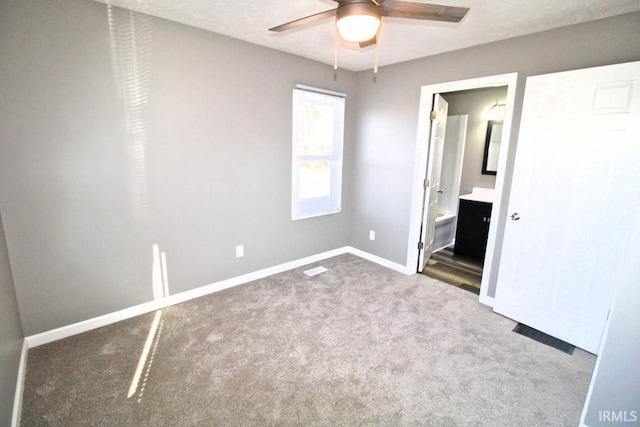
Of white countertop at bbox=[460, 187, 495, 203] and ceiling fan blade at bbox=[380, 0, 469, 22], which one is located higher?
ceiling fan blade at bbox=[380, 0, 469, 22]

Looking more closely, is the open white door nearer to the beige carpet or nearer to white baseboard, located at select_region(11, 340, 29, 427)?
the beige carpet

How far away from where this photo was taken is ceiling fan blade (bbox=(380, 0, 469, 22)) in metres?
1.43

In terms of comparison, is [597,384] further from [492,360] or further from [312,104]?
[312,104]

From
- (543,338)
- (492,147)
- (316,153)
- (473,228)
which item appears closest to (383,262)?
(473,228)

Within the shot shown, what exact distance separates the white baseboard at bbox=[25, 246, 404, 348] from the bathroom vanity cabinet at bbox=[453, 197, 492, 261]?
1140mm

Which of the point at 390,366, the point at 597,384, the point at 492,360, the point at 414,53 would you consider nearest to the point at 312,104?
the point at 414,53

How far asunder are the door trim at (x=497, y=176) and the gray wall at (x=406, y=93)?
→ 2.1 inches

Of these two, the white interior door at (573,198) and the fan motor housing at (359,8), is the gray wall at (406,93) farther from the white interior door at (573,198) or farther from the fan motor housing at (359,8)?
the fan motor housing at (359,8)

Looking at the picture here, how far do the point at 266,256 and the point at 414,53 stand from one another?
8.94 feet

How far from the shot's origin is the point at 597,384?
1578mm

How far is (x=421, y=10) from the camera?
1.48 metres

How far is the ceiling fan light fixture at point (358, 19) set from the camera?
1422mm

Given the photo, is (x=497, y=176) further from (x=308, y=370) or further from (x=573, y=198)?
(x=308, y=370)

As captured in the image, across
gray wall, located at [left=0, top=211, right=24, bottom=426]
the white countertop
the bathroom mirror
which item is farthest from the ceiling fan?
the bathroom mirror
